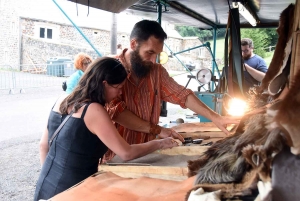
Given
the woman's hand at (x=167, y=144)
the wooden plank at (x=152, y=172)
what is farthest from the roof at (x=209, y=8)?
the wooden plank at (x=152, y=172)

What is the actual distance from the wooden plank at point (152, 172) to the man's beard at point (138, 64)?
88cm

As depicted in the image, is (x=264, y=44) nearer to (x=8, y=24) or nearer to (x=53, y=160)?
(x=8, y=24)

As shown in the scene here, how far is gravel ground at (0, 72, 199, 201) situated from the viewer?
4680 mm

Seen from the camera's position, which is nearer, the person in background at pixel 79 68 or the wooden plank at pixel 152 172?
the wooden plank at pixel 152 172

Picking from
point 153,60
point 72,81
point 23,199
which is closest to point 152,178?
point 153,60

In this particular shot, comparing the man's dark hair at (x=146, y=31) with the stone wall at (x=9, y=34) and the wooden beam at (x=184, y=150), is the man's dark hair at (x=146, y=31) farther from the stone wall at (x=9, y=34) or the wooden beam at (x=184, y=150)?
the stone wall at (x=9, y=34)

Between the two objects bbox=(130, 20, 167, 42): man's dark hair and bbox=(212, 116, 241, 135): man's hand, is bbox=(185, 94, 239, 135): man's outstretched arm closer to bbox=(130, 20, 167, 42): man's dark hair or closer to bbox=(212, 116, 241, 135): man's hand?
bbox=(212, 116, 241, 135): man's hand

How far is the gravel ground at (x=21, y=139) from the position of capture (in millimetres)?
4680

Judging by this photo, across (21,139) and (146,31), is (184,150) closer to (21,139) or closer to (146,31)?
(146,31)

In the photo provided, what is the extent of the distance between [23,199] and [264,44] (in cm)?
1523

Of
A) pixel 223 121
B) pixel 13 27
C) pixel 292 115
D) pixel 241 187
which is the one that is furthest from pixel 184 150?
pixel 13 27

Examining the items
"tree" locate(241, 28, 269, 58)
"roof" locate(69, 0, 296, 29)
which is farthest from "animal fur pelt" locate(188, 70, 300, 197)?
"tree" locate(241, 28, 269, 58)

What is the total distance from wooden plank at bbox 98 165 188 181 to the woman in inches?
6.2

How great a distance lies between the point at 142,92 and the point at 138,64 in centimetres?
23
